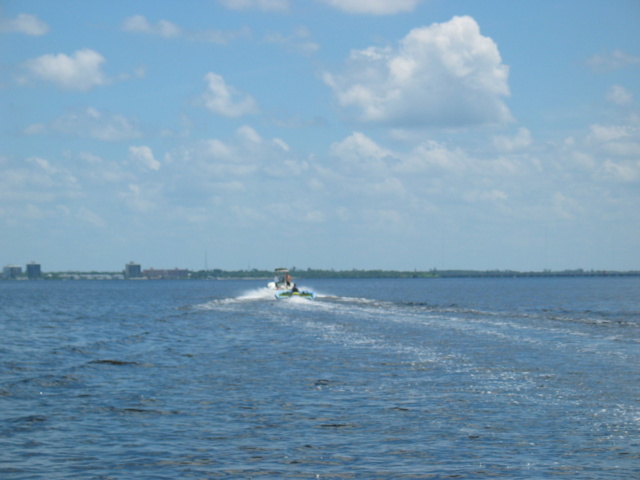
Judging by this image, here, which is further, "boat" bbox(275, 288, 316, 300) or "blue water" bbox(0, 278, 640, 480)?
"boat" bbox(275, 288, 316, 300)

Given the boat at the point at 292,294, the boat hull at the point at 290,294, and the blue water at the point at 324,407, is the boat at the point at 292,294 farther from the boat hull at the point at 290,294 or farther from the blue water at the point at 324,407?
the blue water at the point at 324,407

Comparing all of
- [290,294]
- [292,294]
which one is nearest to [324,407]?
[290,294]

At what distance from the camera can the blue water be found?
16.9 meters

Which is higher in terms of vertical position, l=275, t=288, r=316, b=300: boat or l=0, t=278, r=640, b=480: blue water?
l=275, t=288, r=316, b=300: boat

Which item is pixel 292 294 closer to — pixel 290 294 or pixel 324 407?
pixel 290 294

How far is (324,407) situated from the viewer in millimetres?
23031

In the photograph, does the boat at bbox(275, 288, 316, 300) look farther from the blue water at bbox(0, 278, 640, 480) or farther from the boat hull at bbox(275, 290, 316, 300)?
the blue water at bbox(0, 278, 640, 480)

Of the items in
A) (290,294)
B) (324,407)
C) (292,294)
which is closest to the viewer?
(324,407)

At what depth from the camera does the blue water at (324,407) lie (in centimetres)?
1688

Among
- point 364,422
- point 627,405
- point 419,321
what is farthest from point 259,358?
point 419,321

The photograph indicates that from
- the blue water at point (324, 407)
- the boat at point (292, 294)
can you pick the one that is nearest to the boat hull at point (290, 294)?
the boat at point (292, 294)

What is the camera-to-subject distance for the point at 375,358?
35188mm

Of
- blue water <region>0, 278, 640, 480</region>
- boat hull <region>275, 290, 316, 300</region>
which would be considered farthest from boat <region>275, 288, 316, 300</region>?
blue water <region>0, 278, 640, 480</region>

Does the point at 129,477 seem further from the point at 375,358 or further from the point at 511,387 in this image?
the point at 375,358
